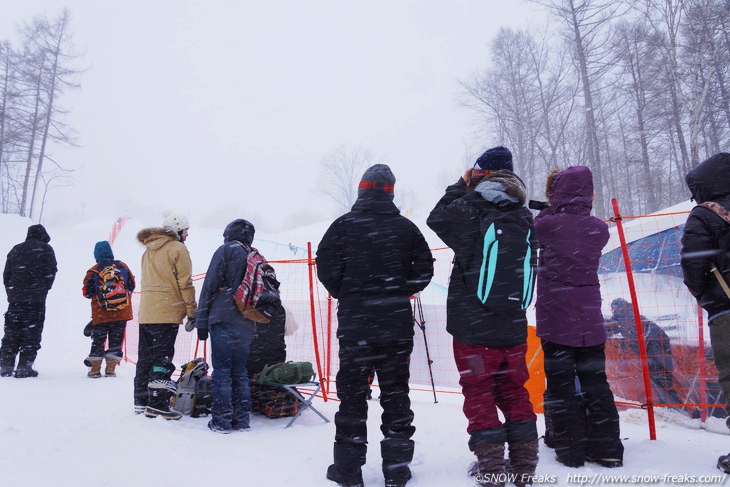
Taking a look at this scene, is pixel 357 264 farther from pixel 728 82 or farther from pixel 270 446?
pixel 728 82

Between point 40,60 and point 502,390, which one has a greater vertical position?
point 40,60

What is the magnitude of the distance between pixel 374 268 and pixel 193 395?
281 centimetres

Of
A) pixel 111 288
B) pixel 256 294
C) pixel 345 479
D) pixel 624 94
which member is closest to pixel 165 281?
pixel 256 294

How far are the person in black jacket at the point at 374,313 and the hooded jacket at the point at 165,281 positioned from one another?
2265mm

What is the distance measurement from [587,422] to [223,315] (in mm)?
2988

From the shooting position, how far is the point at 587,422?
123 inches

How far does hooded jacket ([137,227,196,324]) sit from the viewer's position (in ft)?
15.3

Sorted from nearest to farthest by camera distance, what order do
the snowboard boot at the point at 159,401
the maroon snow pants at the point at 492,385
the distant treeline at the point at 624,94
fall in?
the maroon snow pants at the point at 492,385 → the snowboard boot at the point at 159,401 → the distant treeline at the point at 624,94

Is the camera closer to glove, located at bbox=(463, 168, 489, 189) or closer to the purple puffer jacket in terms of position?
the purple puffer jacket

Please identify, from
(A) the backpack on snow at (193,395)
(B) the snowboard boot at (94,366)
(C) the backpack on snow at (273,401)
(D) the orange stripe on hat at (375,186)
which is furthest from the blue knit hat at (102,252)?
(D) the orange stripe on hat at (375,186)

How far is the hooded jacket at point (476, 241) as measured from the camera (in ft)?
9.20

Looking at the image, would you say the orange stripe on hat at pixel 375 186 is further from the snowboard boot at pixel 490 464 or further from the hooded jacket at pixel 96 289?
the hooded jacket at pixel 96 289

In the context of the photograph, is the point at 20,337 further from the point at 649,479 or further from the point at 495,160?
the point at 649,479

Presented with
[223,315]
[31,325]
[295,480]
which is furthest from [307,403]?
[31,325]
